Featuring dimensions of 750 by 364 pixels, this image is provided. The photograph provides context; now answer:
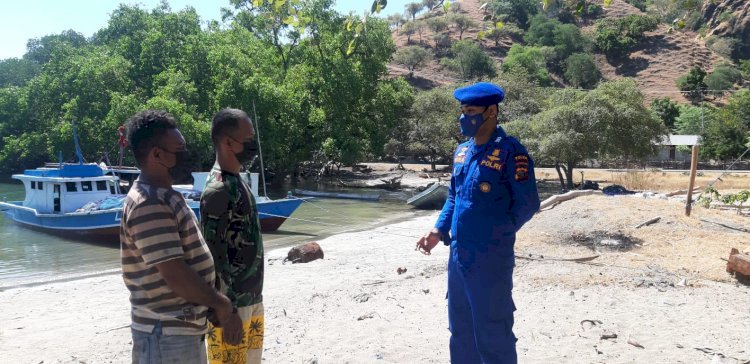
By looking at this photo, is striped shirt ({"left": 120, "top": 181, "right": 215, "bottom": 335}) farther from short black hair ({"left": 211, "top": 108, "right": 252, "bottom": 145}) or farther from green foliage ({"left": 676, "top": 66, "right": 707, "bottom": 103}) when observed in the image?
green foliage ({"left": 676, "top": 66, "right": 707, "bottom": 103})

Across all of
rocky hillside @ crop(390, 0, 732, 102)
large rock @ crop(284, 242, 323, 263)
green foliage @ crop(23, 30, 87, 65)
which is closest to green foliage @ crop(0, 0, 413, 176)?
large rock @ crop(284, 242, 323, 263)

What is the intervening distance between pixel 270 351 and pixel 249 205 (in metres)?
2.53

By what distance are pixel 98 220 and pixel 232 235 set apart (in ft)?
50.4

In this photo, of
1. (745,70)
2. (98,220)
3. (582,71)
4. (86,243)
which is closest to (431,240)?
(98,220)

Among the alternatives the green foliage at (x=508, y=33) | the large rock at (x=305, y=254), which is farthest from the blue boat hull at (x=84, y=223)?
the green foliage at (x=508, y=33)

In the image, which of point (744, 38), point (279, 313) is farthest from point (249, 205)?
point (744, 38)

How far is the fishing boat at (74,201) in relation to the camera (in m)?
16.8

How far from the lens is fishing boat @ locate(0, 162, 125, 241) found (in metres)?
16.8

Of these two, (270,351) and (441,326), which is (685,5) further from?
(270,351)

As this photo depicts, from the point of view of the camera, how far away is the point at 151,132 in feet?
8.57

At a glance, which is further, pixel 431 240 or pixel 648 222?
pixel 648 222

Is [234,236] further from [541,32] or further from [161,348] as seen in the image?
[541,32]

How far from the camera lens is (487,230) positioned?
351cm

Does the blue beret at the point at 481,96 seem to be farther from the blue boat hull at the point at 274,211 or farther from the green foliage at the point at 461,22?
the green foliage at the point at 461,22
